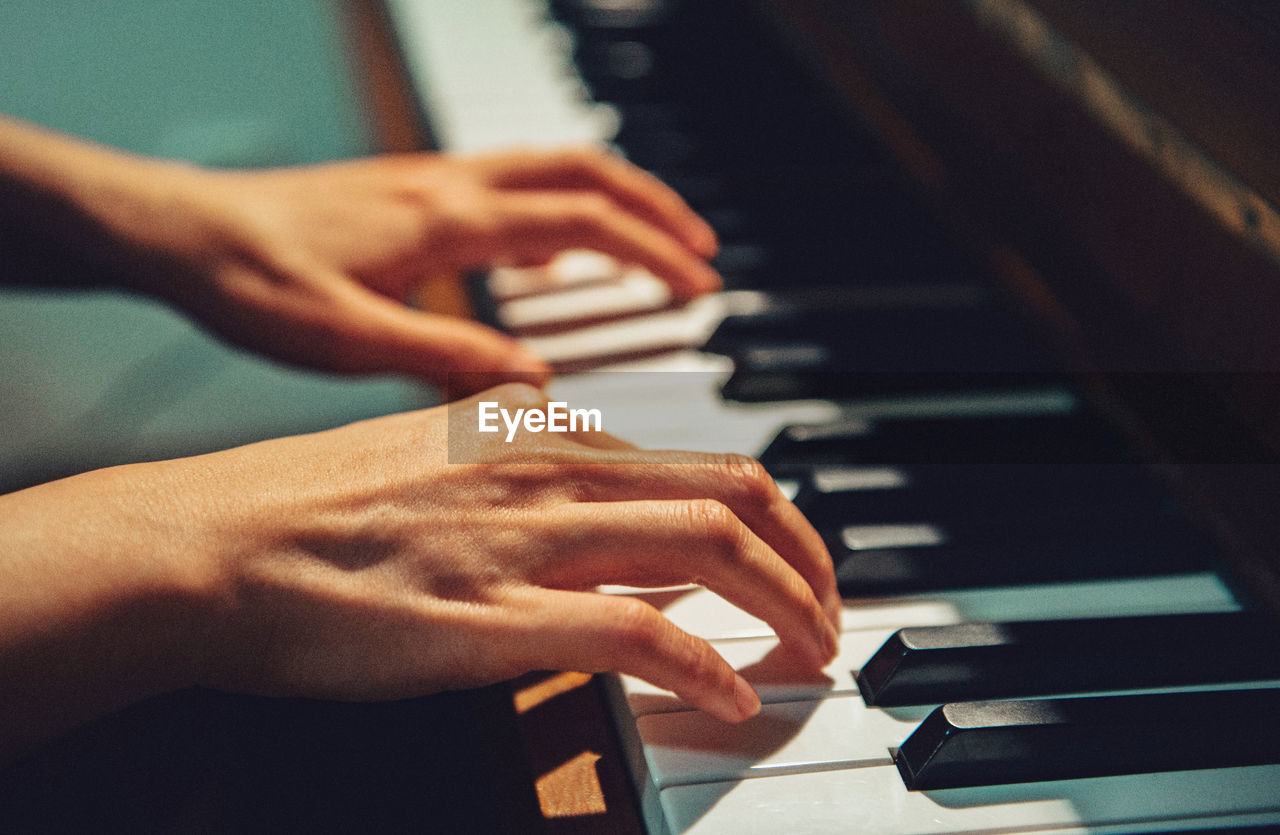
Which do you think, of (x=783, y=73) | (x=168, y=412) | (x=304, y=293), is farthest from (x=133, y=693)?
(x=168, y=412)

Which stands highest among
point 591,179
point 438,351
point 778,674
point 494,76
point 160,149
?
point 160,149

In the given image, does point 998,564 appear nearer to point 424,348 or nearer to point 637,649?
point 637,649

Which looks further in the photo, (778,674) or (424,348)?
(424,348)

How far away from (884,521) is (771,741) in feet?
0.80

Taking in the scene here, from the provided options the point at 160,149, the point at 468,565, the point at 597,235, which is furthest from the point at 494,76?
the point at 160,149

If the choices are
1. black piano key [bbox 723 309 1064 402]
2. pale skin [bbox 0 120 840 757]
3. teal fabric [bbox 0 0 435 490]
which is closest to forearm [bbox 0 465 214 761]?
pale skin [bbox 0 120 840 757]

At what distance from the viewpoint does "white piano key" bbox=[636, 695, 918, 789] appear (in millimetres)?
619

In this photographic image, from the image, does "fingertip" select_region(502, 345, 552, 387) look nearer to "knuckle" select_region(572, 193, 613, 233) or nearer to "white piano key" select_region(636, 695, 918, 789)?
"knuckle" select_region(572, 193, 613, 233)

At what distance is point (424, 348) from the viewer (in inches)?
42.2

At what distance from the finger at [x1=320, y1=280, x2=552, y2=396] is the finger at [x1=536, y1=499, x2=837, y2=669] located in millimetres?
382

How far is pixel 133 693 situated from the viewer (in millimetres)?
659

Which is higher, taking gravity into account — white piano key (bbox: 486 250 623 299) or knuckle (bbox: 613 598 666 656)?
white piano key (bbox: 486 250 623 299)

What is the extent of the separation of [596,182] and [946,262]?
18.9 inches

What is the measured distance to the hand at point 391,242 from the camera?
3.69ft
